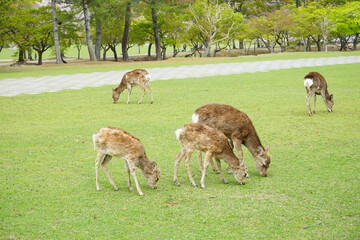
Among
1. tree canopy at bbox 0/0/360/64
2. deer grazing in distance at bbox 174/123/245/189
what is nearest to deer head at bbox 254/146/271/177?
deer grazing in distance at bbox 174/123/245/189

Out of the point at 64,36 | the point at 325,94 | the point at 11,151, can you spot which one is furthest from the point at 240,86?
the point at 64,36

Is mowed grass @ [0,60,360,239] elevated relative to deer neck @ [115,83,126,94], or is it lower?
lower

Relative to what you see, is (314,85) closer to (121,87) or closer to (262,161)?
(262,161)

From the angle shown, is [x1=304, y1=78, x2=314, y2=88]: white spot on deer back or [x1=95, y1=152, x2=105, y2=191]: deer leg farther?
[x1=304, y1=78, x2=314, y2=88]: white spot on deer back

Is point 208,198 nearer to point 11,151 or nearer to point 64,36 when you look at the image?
point 11,151

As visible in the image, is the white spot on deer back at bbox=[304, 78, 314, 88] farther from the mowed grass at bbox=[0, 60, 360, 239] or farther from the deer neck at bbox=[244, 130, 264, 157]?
the deer neck at bbox=[244, 130, 264, 157]

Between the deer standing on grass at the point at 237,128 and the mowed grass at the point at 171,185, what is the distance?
16.3 inches

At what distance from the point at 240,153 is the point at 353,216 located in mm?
2498

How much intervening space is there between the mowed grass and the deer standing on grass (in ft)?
1.36

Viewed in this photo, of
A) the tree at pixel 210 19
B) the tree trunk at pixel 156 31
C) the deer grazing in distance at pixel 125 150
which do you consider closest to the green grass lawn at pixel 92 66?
the tree trunk at pixel 156 31

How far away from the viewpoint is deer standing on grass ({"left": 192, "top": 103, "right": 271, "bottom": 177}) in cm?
829

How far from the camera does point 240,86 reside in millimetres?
21906

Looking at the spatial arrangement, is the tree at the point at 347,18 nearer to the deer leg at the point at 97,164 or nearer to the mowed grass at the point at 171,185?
the mowed grass at the point at 171,185

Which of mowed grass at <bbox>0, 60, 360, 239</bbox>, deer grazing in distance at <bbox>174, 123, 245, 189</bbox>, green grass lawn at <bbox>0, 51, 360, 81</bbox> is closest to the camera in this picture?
mowed grass at <bbox>0, 60, 360, 239</bbox>
